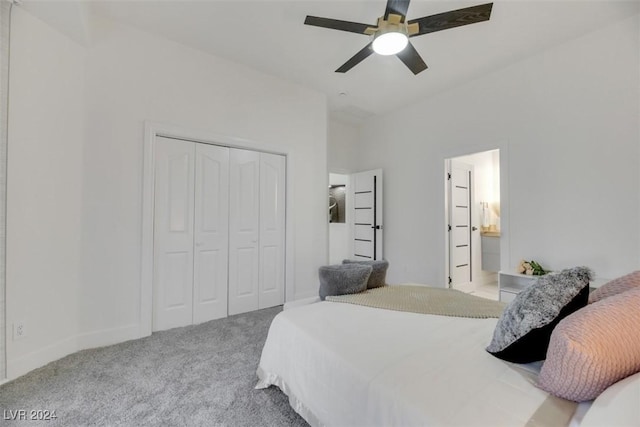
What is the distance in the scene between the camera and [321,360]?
1274 millimetres

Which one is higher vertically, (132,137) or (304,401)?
(132,137)

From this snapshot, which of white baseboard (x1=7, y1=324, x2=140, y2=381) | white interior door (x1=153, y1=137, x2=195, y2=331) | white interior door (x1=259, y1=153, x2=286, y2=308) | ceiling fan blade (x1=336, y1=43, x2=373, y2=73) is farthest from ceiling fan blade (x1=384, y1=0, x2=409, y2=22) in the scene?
white baseboard (x1=7, y1=324, x2=140, y2=381)

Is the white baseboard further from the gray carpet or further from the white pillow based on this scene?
the white pillow

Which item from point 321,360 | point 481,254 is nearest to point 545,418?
point 321,360

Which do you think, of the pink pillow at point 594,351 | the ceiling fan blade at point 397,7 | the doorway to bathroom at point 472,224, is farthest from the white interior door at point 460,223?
the pink pillow at point 594,351

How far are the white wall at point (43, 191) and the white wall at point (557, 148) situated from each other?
→ 13.2 ft

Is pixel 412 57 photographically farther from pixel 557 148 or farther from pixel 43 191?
pixel 43 191

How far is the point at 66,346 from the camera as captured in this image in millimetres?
2262

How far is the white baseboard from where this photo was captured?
1.95 meters

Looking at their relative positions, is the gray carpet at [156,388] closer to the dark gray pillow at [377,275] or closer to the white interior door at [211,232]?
the white interior door at [211,232]

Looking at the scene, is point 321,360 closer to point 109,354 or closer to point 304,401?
point 304,401

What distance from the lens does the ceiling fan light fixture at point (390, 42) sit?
2.02m

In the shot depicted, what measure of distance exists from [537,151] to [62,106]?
451 centimetres

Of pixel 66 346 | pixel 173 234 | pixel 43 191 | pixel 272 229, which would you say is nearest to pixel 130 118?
pixel 43 191
